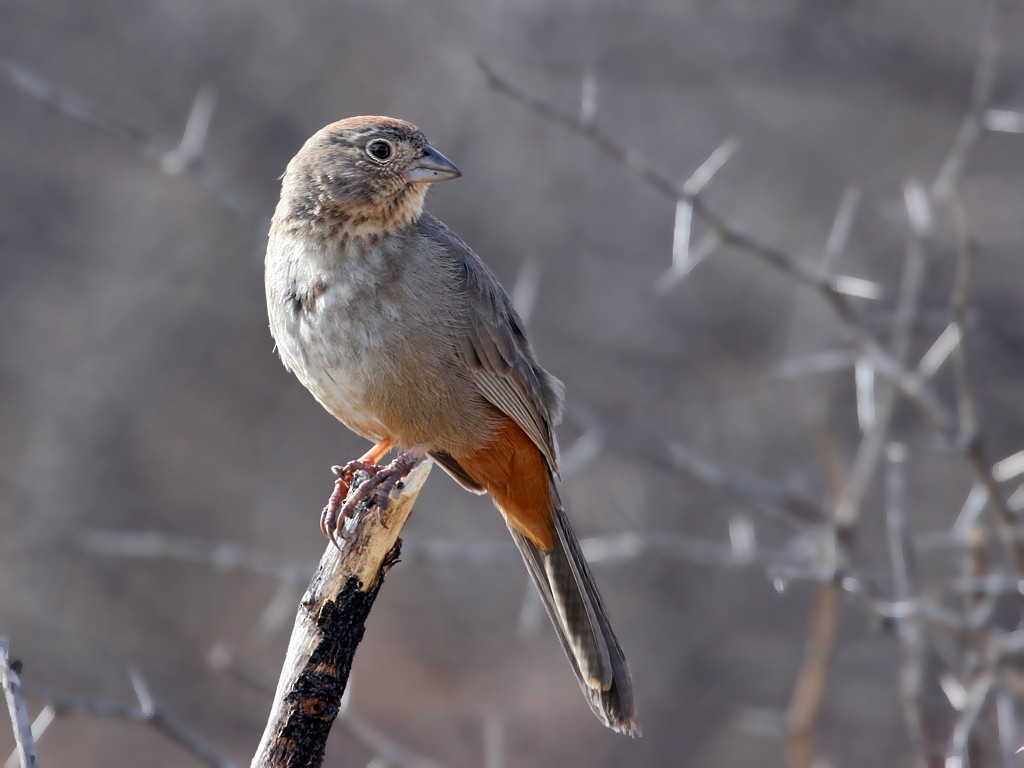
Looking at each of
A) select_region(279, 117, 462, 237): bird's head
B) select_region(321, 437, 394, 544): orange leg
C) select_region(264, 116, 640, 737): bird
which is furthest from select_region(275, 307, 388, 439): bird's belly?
select_region(279, 117, 462, 237): bird's head

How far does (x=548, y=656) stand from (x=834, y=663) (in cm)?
236

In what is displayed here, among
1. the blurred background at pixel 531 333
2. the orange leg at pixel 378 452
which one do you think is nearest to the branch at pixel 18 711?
the orange leg at pixel 378 452

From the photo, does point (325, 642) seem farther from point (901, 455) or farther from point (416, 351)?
point (901, 455)

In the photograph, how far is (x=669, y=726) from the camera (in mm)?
10336

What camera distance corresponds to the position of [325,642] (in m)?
3.66

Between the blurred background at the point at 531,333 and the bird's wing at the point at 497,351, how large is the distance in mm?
4668

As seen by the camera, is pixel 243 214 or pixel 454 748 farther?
pixel 454 748

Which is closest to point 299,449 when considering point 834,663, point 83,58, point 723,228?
point 83,58

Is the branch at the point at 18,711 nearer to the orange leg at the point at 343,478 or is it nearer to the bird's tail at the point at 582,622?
the orange leg at the point at 343,478

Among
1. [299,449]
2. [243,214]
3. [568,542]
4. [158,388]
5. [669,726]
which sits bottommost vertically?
[669,726]

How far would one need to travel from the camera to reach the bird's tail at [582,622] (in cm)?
472

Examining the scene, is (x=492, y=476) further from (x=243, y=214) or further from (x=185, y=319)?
(x=185, y=319)

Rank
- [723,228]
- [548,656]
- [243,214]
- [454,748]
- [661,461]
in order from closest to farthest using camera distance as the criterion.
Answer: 1. [723,228]
2. [243,214]
3. [661,461]
4. [454,748]
5. [548,656]

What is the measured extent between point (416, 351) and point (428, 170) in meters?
0.81
